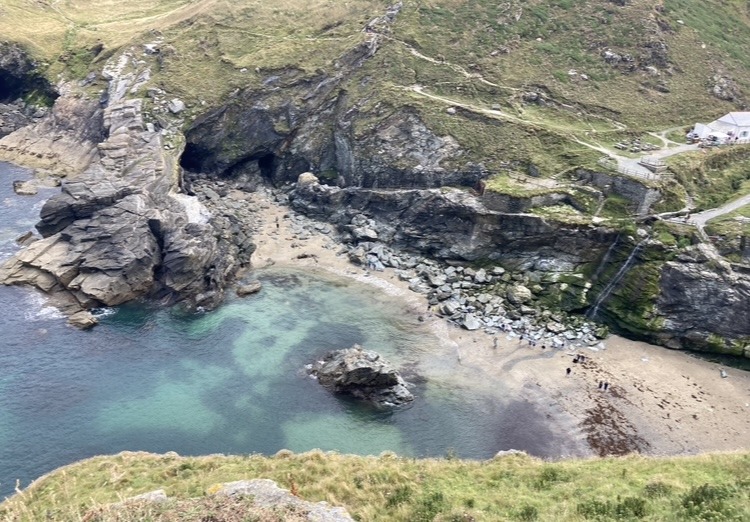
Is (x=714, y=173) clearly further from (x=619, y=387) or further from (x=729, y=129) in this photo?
(x=619, y=387)

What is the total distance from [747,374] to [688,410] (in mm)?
10805

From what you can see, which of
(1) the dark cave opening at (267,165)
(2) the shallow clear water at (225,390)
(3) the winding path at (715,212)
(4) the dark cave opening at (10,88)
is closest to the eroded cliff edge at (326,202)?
(1) the dark cave opening at (267,165)

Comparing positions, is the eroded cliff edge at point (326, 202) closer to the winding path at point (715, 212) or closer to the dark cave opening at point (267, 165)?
the dark cave opening at point (267, 165)

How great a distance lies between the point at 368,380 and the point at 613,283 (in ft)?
111

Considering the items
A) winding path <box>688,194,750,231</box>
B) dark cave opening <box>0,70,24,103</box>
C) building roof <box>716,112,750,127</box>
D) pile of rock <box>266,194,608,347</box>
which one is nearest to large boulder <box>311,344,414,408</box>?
pile of rock <box>266,194,608,347</box>

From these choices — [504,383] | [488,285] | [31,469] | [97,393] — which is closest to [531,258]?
[488,285]

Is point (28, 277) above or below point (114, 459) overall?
below

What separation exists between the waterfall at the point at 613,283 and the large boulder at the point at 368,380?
1063 inches

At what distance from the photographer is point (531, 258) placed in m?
73.1

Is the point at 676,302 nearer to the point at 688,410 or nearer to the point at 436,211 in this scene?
the point at 688,410

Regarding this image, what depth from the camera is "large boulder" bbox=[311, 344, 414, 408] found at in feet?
177

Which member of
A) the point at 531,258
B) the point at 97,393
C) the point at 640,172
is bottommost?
the point at 97,393

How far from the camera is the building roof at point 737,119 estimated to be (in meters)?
84.4

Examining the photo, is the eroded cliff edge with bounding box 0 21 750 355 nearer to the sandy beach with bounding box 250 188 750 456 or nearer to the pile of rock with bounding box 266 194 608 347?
the pile of rock with bounding box 266 194 608 347
